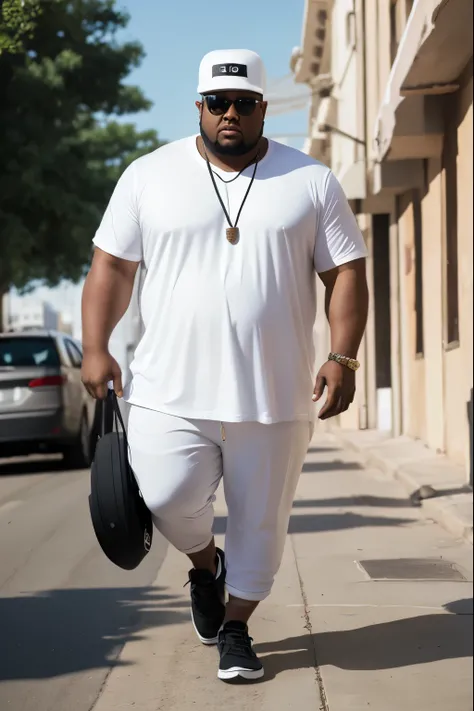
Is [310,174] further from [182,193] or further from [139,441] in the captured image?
[139,441]

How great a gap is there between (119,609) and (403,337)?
14.6m

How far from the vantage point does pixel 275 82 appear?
3434 cm

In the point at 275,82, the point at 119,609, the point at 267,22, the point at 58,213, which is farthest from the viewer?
the point at 275,82

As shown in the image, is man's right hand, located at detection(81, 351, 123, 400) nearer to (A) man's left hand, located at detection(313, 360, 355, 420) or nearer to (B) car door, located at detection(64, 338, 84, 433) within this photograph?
(A) man's left hand, located at detection(313, 360, 355, 420)

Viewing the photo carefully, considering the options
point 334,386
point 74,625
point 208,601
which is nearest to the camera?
point 334,386

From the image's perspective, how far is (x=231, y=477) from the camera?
4812mm

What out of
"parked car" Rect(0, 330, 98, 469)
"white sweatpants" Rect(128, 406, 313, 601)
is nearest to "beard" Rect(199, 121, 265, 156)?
"white sweatpants" Rect(128, 406, 313, 601)

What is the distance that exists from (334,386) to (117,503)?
2.59ft

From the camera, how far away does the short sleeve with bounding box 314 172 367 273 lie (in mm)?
4789

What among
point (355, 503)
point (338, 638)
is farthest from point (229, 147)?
point (355, 503)

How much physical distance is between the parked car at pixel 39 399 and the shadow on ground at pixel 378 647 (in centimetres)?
992

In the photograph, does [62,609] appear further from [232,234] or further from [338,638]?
[232,234]

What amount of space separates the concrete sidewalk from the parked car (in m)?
6.48

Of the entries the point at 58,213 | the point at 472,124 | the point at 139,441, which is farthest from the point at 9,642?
the point at 58,213
